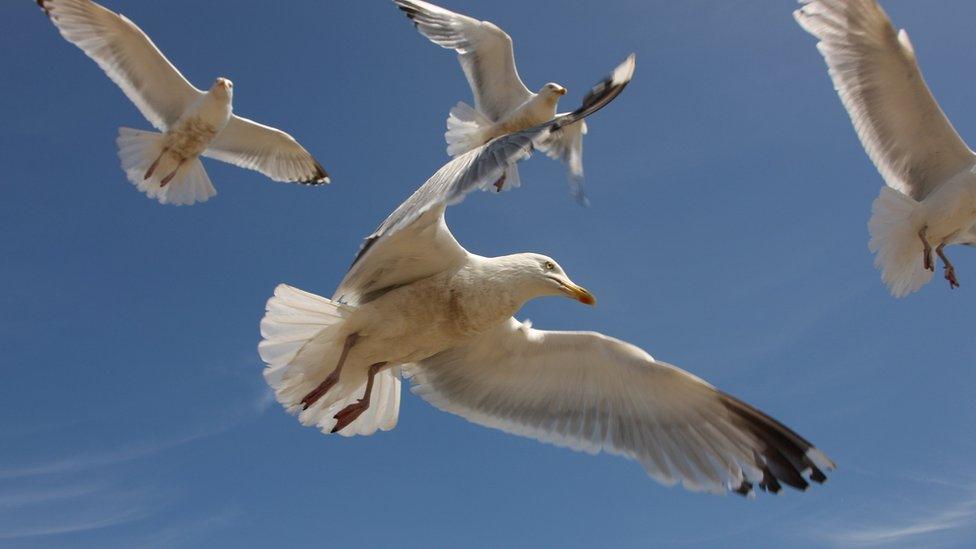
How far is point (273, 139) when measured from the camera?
8555mm

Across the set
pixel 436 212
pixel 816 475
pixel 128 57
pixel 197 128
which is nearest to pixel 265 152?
pixel 197 128

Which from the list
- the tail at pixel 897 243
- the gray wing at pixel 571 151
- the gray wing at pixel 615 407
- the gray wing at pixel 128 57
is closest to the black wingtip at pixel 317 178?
the gray wing at pixel 128 57

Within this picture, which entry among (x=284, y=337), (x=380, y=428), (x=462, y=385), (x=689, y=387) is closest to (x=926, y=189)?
(x=689, y=387)

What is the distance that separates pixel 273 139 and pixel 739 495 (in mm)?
6279

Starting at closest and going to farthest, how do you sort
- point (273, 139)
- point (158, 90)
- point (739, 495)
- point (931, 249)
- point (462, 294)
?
point (462, 294) < point (739, 495) < point (931, 249) < point (158, 90) < point (273, 139)

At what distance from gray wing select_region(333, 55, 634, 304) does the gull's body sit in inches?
161

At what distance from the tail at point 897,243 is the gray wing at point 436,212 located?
12.0 ft

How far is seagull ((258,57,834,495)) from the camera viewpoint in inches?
127

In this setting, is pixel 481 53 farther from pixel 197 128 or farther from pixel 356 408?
pixel 356 408

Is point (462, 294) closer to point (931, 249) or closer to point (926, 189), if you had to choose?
point (931, 249)

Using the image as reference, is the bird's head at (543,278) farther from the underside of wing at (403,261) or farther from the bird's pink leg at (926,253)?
the bird's pink leg at (926,253)

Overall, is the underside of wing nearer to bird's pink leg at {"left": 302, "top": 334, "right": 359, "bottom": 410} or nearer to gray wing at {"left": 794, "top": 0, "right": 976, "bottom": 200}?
bird's pink leg at {"left": 302, "top": 334, "right": 359, "bottom": 410}

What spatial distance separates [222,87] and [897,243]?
5.44 meters

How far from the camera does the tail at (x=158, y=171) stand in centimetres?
769
